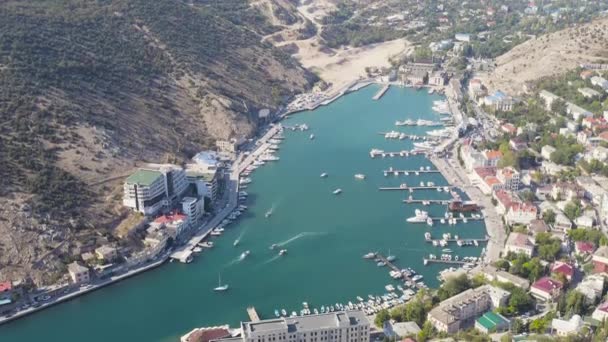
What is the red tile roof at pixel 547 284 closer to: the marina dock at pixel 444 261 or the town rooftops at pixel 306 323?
the marina dock at pixel 444 261

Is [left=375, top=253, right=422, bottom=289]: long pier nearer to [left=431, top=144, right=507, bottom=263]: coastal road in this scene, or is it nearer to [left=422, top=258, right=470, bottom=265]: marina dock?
[left=422, top=258, right=470, bottom=265]: marina dock

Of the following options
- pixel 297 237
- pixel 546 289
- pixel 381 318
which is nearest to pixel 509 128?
pixel 297 237

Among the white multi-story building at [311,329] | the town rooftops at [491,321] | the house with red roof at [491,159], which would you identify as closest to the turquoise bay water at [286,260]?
the house with red roof at [491,159]

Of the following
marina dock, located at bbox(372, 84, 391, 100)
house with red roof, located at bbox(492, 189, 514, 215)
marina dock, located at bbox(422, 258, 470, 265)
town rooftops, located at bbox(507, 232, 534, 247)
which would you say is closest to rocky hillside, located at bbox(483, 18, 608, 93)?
marina dock, located at bbox(372, 84, 391, 100)

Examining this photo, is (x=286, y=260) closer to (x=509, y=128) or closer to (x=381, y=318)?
(x=381, y=318)

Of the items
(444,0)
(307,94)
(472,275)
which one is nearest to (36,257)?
(472,275)

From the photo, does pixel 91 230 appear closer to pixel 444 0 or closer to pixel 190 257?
pixel 190 257


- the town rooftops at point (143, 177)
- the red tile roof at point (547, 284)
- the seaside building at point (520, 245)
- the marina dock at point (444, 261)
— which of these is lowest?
the marina dock at point (444, 261)
